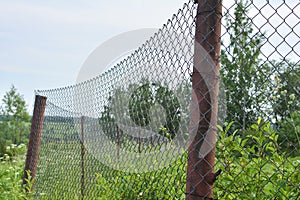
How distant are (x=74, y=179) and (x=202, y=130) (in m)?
2.68

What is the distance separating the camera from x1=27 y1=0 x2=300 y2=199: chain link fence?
1.67 meters

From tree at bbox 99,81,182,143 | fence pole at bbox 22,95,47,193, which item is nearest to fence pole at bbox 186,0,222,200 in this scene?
tree at bbox 99,81,182,143

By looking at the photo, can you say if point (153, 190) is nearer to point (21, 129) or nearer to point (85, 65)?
point (85, 65)

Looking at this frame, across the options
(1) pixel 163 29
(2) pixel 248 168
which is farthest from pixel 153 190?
(1) pixel 163 29

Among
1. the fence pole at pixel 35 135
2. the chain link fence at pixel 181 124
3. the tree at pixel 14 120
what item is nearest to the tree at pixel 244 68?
the chain link fence at pixel 181 124

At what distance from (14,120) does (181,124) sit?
16.5 m

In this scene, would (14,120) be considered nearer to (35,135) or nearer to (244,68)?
(35,135)

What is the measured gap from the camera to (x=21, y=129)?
17625mm

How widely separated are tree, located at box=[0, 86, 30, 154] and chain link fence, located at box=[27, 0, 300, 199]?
1330 centimetres

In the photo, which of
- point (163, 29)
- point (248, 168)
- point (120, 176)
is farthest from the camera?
point (120, 176)

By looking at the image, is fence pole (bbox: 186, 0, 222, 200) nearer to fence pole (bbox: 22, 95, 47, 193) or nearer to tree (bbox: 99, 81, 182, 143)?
tree (bbox: 99, 81, 182, 143)

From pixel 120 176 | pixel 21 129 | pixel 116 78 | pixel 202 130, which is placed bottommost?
pixel 21 129

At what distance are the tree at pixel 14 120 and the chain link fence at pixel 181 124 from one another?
13.3m

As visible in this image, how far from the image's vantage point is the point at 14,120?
1778 centimetres
